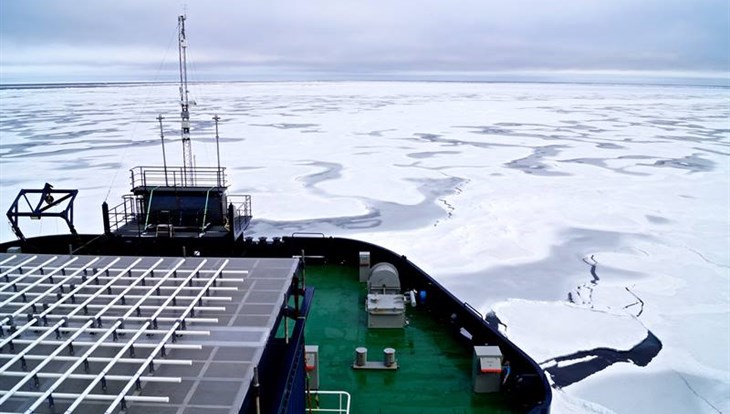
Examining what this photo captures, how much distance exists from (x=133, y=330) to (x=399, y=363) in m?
4.53

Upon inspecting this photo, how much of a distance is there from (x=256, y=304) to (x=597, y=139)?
4355 cm

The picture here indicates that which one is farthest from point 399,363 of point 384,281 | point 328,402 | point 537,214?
point 537,214

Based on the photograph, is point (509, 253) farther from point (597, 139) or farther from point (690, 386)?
point (597, 139)

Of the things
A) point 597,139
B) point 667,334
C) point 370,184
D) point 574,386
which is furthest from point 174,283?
point 597,139

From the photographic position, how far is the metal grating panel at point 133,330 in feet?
14.4

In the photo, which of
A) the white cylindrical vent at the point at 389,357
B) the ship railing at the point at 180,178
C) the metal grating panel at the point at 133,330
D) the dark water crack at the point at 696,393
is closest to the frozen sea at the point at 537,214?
the dark water crack at the point at 696,393

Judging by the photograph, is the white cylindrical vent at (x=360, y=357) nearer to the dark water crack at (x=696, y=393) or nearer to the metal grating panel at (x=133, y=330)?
the metal grating panel at (x=133, y=330)

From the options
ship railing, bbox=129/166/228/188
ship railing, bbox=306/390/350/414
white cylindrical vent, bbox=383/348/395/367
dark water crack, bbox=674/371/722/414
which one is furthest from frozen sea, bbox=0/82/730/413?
ship railing, bbox=306/390/350/414

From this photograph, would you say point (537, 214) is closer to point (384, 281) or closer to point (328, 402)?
point (384, 281)

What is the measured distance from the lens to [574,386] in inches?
389

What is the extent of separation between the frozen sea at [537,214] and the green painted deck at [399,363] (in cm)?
208

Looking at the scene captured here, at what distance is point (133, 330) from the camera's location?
17.4ft

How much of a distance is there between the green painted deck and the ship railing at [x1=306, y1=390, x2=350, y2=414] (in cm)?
16

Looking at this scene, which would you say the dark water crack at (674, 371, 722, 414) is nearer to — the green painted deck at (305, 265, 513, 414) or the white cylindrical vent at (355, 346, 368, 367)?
the green painted deck at (305, 265, 513, 414)
